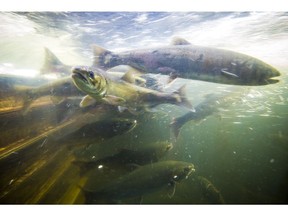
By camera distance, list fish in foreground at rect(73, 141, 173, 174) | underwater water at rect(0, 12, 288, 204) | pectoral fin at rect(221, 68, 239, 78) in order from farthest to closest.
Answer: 1. fish in foreground at rect(73, 141, 173, 174)
2. underwater water at rect(0, 12, 288, 204)
3. pectoral fin at rect(221, 68, 239, 78)

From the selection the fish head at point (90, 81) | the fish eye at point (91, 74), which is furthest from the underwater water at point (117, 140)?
the fish eye at point (91, 74)

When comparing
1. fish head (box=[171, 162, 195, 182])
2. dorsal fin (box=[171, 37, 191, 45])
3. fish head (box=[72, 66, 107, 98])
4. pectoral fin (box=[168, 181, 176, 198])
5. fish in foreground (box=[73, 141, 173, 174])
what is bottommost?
pectoral fin (box=[168, 181, 176, 198])

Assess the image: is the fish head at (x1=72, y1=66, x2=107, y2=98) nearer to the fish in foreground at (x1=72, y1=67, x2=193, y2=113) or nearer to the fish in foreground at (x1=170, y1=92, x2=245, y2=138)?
the fish in foreground at (x1=72, y1=67, x2=193, y2=113)

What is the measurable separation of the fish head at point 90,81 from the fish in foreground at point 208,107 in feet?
11.1

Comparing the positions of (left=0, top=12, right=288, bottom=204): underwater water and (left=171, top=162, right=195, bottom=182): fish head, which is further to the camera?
(left=171, top=162, right=195, bottom=182): fish head

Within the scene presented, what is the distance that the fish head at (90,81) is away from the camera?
3.06 m

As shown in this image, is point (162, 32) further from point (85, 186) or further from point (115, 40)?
point (85, 186)

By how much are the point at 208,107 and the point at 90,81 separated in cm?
596

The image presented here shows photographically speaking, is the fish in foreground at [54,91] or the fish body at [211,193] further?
the fish in foreground at [54,91]

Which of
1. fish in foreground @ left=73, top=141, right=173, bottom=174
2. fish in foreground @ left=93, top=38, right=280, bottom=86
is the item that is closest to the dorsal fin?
fish in foreground @ left=93, top=38, right=280, bottom=86

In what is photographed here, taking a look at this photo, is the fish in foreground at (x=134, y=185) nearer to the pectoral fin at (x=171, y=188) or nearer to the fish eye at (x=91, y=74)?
the pectoral fin at (x=171, y=188)

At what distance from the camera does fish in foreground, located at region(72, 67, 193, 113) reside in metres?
3.19

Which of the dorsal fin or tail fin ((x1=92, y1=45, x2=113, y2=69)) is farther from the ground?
the dorsal fin

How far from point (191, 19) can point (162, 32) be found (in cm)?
137
